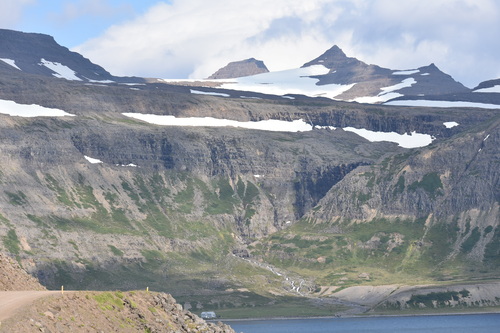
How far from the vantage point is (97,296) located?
77625 mm

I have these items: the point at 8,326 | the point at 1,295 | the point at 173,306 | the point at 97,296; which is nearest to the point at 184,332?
the point at 173,306

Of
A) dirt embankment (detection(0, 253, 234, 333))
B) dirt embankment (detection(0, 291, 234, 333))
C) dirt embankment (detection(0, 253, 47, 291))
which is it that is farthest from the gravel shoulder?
dirt embankment (detection(0, 253, 47, 291))

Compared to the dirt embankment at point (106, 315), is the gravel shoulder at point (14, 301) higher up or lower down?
higher up

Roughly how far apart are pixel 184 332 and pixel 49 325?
1948cm

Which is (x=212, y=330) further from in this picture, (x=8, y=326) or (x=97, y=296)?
(x=8, y=326)

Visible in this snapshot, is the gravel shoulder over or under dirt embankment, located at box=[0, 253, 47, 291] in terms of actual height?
over

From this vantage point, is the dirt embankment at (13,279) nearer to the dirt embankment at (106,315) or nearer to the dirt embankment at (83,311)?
the dirt embankment at (83,311)

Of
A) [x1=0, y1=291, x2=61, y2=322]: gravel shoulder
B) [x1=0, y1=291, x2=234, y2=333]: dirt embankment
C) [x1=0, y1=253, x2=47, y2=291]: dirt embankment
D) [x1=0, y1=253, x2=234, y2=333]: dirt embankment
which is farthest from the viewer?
[x1=0, y1=253, x2=47, y2=291]: dirt embankment

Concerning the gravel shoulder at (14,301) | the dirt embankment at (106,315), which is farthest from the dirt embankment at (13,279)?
the dirt embankment at (106,315)

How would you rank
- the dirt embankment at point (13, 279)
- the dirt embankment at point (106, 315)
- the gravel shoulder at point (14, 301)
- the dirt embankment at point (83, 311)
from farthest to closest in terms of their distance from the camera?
the dirt embankment at point (13, 279) < the dirt embankment at point (106, 315) < the dirt embankment at point (83, 311) < the gravel shoulder at point (14, 301)

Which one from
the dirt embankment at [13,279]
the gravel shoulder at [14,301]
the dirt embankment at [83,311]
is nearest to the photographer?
the gravel shoulder at [14,301]

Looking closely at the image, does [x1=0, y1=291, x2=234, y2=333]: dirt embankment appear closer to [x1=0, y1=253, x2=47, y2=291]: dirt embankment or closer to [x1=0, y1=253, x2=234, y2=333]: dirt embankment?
[x1=0, y1=253, x2=234, y2=333]: dirt embankment

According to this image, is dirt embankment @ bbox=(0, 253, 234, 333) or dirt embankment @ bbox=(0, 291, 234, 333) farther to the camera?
dirt embankment @ bbox=(0, 291, 234, 333)

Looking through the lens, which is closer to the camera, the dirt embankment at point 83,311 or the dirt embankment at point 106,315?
the dirt embankment at point 83,311
